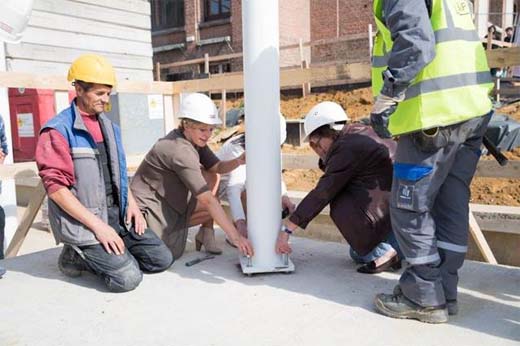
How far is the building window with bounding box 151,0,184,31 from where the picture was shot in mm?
19000

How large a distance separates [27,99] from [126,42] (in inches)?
75.5

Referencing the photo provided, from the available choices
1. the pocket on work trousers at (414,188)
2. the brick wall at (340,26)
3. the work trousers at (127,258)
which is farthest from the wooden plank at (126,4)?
the brick wall at (340,26)

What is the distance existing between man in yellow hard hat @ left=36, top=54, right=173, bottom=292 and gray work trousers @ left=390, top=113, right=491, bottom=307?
4.63ft

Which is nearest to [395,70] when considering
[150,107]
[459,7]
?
[459,7]

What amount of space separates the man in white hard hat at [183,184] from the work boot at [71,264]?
0.48 m

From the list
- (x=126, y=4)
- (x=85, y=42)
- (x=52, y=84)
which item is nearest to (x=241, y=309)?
(x=52, y=84)

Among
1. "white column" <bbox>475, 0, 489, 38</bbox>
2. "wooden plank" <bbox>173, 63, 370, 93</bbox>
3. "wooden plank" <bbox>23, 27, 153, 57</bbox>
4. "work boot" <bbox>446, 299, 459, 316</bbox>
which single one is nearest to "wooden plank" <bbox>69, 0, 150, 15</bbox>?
"wooden plank" <bbox>23, 27, 153, 57</bbox>

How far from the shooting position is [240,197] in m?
3.70

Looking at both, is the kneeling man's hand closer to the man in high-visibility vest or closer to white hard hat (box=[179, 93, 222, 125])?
white hard hat (box=[179, 93, 222, 125])

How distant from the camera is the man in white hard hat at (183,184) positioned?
2.87 meters

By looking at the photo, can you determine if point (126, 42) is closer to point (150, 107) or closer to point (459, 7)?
point (150, 107)

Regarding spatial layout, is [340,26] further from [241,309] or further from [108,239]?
[241,309]

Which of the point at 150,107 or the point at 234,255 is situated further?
the point at 150,107

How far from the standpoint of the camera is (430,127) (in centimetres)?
200
